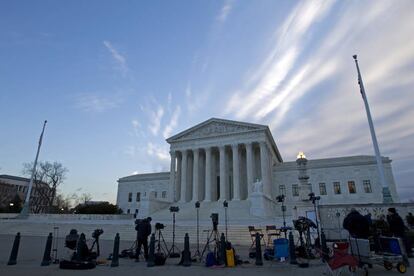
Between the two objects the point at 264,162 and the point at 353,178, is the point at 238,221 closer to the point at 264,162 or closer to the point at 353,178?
the point at 264,162

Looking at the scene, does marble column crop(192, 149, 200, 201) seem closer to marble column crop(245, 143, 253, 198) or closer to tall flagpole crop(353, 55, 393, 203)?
marble column crop(245, 143, 253, 198)

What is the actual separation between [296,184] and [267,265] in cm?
4644

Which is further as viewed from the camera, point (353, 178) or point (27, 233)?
point (353, 178)

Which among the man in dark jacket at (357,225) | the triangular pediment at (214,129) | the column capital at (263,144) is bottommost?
the man in dark jacket at (357,225)

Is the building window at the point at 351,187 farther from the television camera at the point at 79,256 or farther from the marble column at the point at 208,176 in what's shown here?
the television camera at the point at 79,256

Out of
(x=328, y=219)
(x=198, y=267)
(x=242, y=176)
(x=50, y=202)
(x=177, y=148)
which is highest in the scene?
(x=177, y=148)

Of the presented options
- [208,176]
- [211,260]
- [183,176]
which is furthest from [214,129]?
[211,260]

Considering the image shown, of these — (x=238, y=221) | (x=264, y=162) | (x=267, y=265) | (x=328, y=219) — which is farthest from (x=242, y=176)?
(x=267, y=265)

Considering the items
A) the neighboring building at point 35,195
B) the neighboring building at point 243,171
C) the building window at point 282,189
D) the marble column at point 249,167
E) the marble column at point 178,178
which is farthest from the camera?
the neighboring building at point 35,195

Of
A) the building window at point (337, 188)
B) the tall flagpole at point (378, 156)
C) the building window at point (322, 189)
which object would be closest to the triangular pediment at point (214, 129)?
the building window at point (322, 189)

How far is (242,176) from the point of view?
48625 millimetres

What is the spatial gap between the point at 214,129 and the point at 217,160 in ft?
21.6

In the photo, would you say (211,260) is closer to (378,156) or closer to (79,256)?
(79,256)

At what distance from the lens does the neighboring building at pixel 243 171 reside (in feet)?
149
